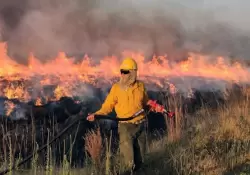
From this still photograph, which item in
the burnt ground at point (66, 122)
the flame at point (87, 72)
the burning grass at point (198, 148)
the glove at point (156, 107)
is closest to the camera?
the glove at point (156, 107)

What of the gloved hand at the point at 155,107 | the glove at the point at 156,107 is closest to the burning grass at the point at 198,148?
the glove at the point at 156,107

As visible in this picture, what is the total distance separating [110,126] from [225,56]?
945 cm

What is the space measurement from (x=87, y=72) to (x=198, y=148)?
798 cm

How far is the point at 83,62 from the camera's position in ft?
53.7

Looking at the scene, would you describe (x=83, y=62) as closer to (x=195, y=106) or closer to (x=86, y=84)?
(x=86, y=84)

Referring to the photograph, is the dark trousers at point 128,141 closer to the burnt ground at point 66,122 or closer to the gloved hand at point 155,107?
the gloved hand at point 155,107

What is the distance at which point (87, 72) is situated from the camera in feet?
50.7

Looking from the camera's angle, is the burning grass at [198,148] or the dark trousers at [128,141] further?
the burning grass at [198,148]

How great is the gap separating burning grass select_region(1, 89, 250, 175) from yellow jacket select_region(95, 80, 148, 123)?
2.90 ft

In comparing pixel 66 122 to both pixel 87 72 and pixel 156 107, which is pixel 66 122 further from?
pixel 156 107

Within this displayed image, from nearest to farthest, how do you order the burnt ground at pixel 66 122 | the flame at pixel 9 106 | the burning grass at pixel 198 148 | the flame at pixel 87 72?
the burning grass at pixel 198 148, the burnt ground at pixel 66 122, the flame at pixel 9 106, the flame at pixel 87 72

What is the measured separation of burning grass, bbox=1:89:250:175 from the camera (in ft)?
23.4

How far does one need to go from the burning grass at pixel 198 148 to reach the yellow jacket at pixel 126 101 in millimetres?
883

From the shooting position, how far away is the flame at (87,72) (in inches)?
529
